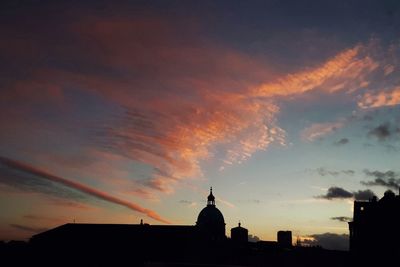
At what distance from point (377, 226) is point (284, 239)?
20.0 meters

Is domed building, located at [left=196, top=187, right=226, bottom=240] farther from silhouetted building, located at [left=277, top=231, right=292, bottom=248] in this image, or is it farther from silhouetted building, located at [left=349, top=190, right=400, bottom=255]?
silhouetted building, located at [left=349, top=190, right=400, bottom=255]

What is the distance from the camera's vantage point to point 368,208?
172 feet

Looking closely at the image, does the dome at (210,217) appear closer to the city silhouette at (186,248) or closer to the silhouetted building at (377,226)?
the city silhouette at (186,248)

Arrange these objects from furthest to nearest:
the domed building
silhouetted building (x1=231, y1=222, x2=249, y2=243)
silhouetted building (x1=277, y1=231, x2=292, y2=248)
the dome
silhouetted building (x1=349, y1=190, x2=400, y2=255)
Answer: the dome, the domed building, silhouetted building (x1=231, y1=222, x2=249, y2=243), silhouetted building (x1=277, y1=231, x2=292, y2=248), silhouetted building (x1=349, y1=190, x2=400, y2=255)

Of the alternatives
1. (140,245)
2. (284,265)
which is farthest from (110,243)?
(284,265)

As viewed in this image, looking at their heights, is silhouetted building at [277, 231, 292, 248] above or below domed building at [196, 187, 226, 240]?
below

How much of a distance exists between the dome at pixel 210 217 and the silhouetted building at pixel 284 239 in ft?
70.6

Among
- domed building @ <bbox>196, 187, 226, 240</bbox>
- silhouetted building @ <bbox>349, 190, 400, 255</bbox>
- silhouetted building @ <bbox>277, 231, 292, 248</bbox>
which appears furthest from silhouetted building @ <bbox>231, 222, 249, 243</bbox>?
silhouetted building @ <bbox>349, 190, 400, 255</bbox>

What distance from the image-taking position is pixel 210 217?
293 feet

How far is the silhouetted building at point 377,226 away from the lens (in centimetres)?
4831

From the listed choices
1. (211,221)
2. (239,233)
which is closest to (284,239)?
(239,233)

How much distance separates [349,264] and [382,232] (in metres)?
5.18

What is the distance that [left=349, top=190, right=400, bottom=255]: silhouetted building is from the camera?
159 ft

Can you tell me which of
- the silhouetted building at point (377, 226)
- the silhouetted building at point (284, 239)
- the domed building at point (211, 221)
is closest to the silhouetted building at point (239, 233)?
the domed building at point (211, 221)
